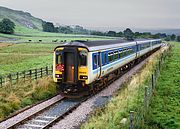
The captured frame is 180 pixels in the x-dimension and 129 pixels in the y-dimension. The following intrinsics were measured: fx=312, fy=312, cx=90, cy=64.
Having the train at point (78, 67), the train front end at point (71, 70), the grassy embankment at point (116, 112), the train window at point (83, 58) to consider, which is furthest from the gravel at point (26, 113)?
the grassy embankment at point (116, 112)

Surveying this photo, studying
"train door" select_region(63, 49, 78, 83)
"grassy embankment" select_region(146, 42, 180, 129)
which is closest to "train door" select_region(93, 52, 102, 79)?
"train door" select_region(63, 49, 78, 83)

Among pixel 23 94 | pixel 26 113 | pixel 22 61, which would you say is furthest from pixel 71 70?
pixel 22 61

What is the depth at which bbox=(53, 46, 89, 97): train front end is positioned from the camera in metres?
19.1

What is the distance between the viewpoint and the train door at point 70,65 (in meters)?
19.2

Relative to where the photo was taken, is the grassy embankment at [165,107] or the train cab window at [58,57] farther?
the train cab window at [58,57]

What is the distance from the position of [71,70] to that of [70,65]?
32 centimetres

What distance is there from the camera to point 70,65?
63.9 feet

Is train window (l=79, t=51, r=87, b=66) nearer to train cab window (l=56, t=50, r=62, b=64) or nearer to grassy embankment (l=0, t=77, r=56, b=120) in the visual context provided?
train cab window (l=56, t=50, r=62, b=64)

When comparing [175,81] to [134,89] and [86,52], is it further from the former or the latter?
[86,52]

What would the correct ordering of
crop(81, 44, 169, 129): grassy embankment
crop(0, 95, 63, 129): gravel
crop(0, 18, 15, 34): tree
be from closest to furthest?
1. crop(81, 44, 169, 129): grassy embankment
2. crop(0, 95, 63, 129): gravel
3. crop(0, 18, 15, 34): tree

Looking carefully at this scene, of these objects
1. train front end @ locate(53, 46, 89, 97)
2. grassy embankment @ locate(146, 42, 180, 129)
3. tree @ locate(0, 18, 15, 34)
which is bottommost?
grassy embankment @ locate(146, 42, 180, 129)

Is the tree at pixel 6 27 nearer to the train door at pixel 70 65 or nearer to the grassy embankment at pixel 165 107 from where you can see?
the train door at pixel 70 65

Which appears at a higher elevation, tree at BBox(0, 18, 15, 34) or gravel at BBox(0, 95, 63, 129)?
tree at BBox(0, 18, 15, 34)

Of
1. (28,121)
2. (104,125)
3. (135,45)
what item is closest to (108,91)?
(28,121)
